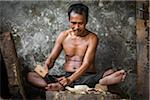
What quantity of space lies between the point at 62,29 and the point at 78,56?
0.57 metres

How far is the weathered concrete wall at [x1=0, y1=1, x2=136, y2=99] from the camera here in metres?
4.92

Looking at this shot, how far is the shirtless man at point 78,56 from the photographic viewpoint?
4297 millimetres

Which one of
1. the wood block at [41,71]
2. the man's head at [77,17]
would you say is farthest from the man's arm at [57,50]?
the man's head at [77,17]

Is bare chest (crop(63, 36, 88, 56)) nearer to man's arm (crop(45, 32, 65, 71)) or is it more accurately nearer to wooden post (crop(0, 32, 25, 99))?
man's arm (crop(45, 32, 65, 71))

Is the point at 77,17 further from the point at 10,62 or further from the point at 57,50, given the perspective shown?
the point at 10,62

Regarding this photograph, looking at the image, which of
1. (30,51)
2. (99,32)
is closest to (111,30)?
(99,32)

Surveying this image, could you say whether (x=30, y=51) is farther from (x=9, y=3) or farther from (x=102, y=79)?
(x=102, y=79)

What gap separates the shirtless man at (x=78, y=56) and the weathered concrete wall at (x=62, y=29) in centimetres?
44

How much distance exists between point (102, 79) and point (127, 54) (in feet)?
2.15

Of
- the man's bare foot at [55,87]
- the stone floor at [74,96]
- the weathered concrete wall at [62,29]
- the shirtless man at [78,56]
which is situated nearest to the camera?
the stone floor at [74,96]

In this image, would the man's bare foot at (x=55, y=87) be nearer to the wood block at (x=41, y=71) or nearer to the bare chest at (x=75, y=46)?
the wood block at (x=41, y=71)

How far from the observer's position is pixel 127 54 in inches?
195

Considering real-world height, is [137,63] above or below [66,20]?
below

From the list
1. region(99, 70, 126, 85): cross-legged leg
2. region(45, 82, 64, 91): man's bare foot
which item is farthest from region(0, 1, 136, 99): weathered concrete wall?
region(45, 82, 64, 91): man's bare foot
